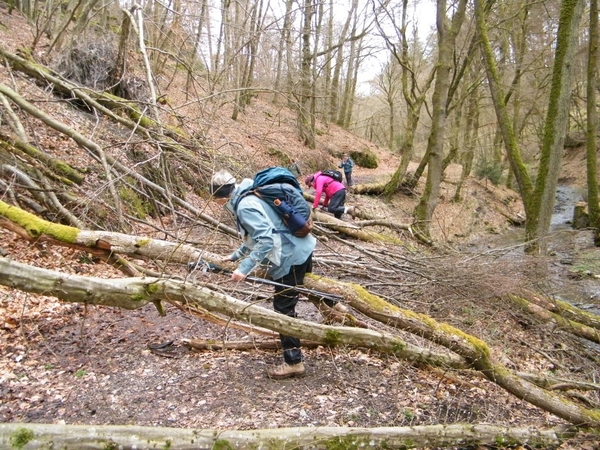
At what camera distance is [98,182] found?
6953 millimetres

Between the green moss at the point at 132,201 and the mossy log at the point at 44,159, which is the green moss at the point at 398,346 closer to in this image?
the green moss at the point at 132,201

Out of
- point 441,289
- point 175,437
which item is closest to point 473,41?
point 441,289

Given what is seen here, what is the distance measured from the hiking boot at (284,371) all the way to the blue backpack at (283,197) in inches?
53.5

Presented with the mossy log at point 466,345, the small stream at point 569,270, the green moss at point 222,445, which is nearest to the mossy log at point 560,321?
the small stream at point 569,270

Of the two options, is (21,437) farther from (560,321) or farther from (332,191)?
(332,191)

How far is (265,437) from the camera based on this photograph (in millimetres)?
2938

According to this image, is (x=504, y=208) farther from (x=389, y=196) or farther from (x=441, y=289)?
(x=441, y=289)

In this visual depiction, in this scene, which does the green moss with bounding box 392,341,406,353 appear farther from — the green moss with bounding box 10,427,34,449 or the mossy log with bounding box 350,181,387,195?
the mossy log with bounding box 350,181,387,195

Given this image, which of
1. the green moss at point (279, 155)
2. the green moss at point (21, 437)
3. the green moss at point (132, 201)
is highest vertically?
the green moss at point (279, 155)

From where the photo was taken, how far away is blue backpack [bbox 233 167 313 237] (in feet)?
11.6

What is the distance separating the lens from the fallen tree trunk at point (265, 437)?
2.59 metres

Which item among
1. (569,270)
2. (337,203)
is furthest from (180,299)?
(569,270)

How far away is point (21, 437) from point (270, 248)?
200 cm

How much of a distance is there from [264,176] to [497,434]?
2865 millimetres
